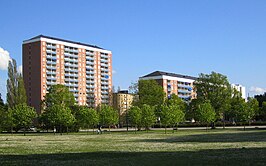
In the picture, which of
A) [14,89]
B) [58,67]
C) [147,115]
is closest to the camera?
[147,115]

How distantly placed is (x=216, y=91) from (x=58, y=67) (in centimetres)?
9435

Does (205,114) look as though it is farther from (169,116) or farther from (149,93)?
(149,93)

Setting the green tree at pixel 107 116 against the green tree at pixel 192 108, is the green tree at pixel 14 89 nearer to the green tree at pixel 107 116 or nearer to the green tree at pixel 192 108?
the green tree at pixel 107 116

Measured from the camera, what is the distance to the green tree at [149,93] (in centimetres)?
11550

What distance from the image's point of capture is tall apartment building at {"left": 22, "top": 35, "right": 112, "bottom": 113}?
171875 mm

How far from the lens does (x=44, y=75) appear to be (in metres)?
173

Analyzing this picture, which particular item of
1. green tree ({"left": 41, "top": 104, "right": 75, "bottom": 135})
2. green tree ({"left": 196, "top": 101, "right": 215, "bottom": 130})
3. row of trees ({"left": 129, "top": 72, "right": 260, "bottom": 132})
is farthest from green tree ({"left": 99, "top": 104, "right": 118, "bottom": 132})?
green tree ({"left": 196, "top": 101, "right": 215, "bottom": 130})

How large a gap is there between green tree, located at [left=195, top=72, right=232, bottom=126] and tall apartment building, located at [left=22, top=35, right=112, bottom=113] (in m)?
62.6

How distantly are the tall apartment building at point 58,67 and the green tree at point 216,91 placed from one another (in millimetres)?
62626

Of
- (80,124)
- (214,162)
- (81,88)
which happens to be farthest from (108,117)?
(81,88)

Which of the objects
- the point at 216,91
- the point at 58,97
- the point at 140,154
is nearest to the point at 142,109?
the point at 216,91

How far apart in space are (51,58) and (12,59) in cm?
5152

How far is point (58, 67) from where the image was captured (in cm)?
18175

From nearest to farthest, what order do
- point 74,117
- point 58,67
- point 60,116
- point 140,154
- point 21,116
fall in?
1. point 140,154
2. point 21,116
3. point 60,116
4. point 74,117
5. point 58,67
